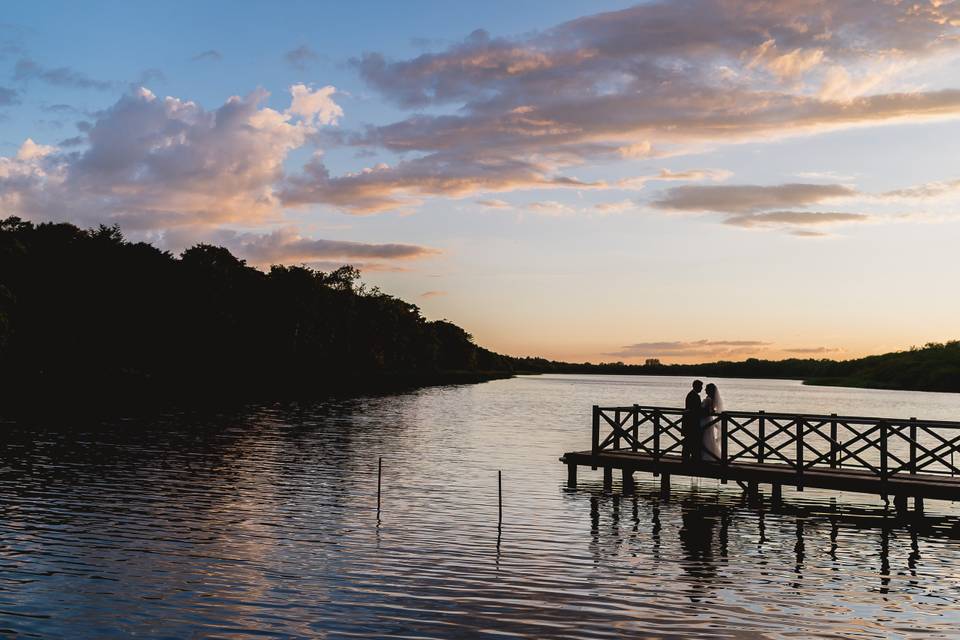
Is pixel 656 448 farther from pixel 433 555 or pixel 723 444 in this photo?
pixel 433 555

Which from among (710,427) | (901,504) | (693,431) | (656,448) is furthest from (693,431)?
(901,504)

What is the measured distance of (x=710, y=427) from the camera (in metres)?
29.3

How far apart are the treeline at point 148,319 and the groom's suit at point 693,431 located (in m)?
60.4

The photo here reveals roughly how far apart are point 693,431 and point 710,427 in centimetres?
56

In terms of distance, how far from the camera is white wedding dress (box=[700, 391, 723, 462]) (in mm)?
29219

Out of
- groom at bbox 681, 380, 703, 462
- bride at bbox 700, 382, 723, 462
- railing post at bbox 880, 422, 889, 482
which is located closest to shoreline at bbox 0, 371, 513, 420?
groom at bbox 681, 380, 703, 462

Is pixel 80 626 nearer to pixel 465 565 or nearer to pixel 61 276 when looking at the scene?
pixel 465 565

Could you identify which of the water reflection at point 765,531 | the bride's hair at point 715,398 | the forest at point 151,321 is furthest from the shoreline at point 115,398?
the bride's hair at point 715,398

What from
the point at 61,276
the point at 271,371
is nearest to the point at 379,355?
the point at 271,371

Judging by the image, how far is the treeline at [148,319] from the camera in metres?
93.1

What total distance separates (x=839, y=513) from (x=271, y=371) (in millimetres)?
120539

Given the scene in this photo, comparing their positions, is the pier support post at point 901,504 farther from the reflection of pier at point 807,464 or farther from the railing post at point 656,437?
the railing post at point 656,437

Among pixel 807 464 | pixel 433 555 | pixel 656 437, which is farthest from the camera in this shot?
pixel 656 437

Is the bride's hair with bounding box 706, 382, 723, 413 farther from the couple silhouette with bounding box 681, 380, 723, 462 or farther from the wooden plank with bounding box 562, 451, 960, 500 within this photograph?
the wooden plank with bounding box 562, 451, 960, 500
